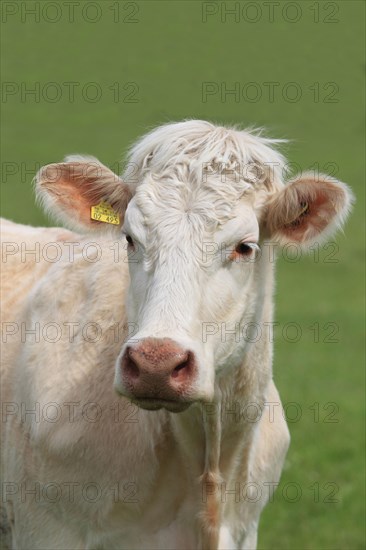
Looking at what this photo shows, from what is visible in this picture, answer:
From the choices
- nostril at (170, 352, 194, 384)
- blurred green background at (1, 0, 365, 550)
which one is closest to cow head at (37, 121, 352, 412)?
nostril at (170, 352, 194, 384)

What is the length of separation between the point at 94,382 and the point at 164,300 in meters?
1.08

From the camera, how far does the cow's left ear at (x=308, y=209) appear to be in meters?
5.00

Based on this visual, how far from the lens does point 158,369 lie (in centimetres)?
417

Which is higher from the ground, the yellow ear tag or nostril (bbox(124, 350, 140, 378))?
the yellow ear tag

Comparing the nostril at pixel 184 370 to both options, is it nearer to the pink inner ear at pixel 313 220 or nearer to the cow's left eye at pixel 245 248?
the cow's left eye at pixel 245 248

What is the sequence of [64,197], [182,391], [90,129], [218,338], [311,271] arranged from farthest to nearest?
[90,129] < [311,271] < [64,197] < [218,338] < [182,391]

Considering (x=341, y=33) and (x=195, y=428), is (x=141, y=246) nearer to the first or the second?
(x=195, y=428)

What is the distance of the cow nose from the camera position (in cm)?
416

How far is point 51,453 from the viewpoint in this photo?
5301 millimetres

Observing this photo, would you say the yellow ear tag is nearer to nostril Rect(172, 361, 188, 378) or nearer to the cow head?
the cow head

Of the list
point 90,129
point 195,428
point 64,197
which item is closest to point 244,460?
point 195,428

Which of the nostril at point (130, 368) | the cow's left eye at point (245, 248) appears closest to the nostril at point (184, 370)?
the nostril at point (130, 368)

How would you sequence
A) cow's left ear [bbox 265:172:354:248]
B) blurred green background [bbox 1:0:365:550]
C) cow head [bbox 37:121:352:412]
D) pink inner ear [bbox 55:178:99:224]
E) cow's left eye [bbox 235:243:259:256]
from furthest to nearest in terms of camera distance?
blurred green background [bbox 1:0:365:550], pink inner ear [bbox 55:178:99:224], cow's left ear [bbox 265:172:354:248], cow's left eye [bbox 235:243:259:256], cow head [bbox 37:121:352:412]

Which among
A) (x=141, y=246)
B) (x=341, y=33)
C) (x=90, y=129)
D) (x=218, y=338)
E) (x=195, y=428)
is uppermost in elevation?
(x=341, y=33)
